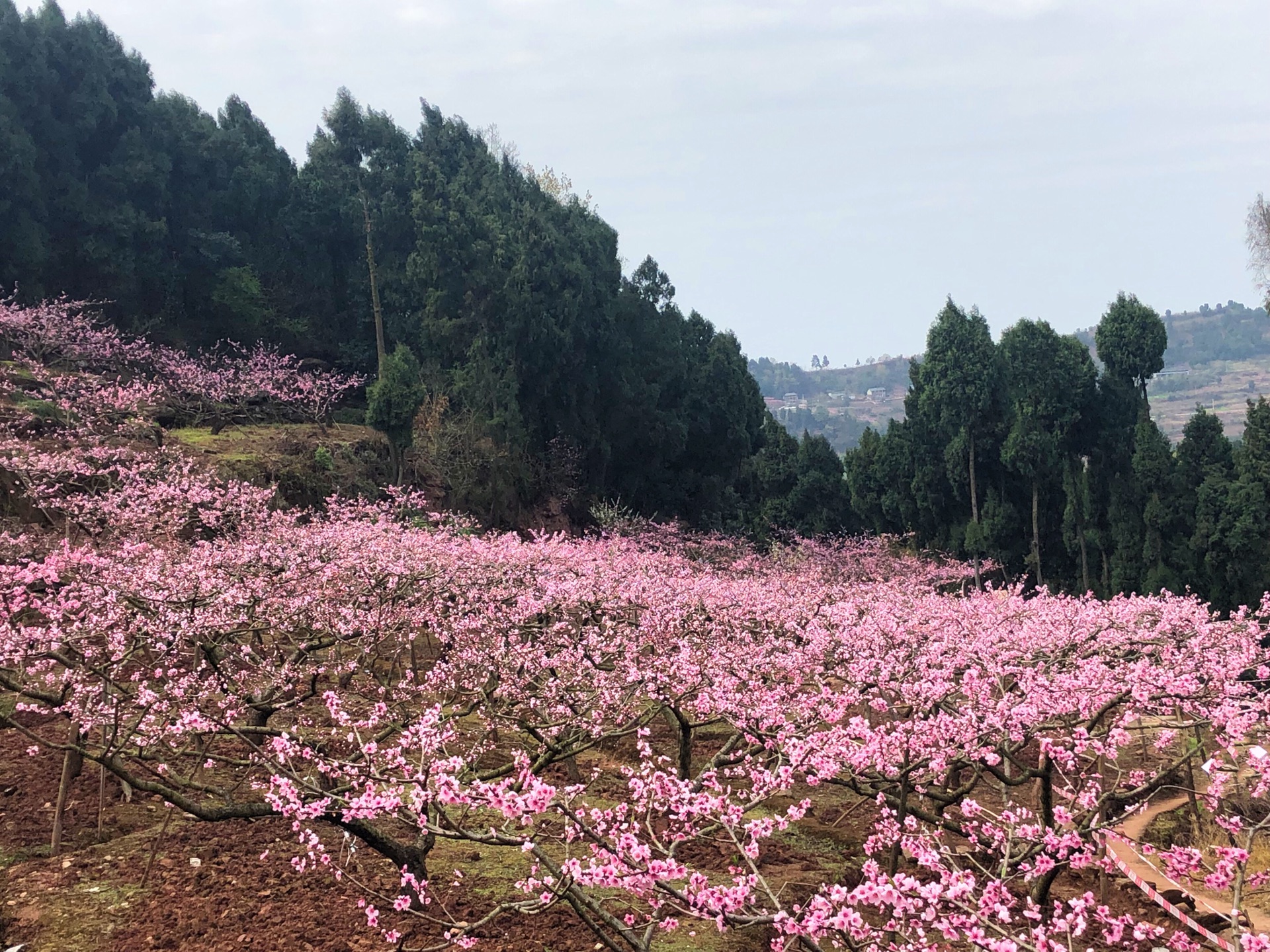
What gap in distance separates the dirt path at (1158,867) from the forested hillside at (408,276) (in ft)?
58.1

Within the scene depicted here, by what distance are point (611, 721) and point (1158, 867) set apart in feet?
18.6

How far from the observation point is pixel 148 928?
5.83m

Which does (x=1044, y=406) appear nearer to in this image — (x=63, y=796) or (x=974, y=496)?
(x=974, y=496)

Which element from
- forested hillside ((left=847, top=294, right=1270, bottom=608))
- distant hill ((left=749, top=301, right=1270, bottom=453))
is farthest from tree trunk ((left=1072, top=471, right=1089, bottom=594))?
distant hill ((left=749, top=301, right=1270, bottom=453))

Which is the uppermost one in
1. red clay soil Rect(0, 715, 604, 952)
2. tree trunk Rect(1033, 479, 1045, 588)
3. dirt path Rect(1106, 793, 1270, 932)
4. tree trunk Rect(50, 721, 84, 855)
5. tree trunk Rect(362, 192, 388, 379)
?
tree trunk Rect(362, 192, 388, 379)

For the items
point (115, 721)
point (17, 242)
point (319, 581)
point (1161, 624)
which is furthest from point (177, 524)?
point (17, 242)

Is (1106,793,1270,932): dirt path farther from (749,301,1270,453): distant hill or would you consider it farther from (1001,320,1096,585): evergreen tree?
(749,301,1270,453): distant hill

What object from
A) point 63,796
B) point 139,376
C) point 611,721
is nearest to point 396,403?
point 139,376

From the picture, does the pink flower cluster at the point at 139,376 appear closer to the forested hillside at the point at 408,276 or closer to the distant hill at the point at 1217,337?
the forested hillside at the point at 408,276

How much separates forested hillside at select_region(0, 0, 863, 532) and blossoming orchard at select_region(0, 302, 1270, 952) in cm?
1089

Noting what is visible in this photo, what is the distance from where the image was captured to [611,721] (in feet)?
33.5

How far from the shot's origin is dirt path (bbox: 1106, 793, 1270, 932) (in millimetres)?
7953

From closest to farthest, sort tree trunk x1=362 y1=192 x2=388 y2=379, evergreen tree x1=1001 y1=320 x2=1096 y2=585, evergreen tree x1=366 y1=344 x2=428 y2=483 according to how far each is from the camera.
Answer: evergreen tree x1=366 y1=344 x2=428 y2=483, evergreen tree x1=1001 y1=320 x2=1096 y2=585, tree trunk x1=362 y1=192 x2=388 y2=379

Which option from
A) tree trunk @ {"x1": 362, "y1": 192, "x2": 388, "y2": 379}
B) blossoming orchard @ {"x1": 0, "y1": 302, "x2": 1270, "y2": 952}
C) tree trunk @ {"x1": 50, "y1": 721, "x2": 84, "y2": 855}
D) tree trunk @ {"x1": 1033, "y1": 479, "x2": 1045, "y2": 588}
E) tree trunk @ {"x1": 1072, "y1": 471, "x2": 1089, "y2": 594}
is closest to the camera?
blossoming orchard @ {"x1": 0, "y1": 302, "x2": 1270, "y2": 952}
